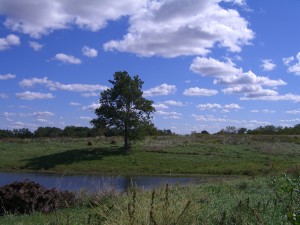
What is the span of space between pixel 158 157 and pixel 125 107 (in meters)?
6.72

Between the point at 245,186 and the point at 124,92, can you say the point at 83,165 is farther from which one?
the point at 245,186

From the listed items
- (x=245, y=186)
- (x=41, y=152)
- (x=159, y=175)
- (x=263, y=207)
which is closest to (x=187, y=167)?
(x=159, y=175)

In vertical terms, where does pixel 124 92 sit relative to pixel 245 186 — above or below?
above

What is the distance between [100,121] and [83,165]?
6.47m

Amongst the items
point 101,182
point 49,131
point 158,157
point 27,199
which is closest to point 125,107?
point 158,157

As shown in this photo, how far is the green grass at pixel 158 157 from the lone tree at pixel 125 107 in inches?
95.4

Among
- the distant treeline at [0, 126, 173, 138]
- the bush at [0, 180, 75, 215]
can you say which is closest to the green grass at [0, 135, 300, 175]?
the bush at [0, 180, 75, 215]

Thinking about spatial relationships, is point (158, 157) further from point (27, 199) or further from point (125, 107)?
point (27, 199)

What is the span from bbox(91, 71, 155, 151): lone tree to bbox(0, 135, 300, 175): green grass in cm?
242

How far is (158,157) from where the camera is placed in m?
45.8

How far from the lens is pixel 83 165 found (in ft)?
142

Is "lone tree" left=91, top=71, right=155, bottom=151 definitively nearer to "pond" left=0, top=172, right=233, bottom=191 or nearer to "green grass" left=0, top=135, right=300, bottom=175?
"green grass" left=0, top=135, right=300, bottom=175

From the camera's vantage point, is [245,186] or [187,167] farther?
[187,167]

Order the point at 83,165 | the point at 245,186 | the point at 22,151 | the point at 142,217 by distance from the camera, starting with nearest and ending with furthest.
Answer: the point at 142,217 < the point at 245,186 < the point at 83,165 < the point at 22,151
